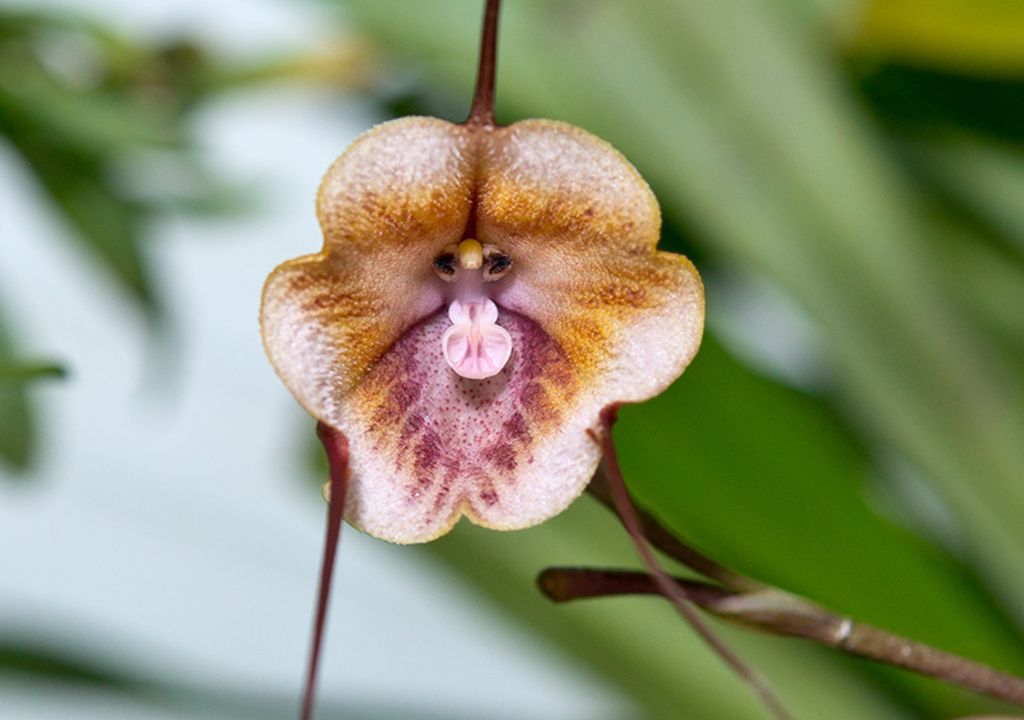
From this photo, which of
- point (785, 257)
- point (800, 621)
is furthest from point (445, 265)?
point (785, 257)

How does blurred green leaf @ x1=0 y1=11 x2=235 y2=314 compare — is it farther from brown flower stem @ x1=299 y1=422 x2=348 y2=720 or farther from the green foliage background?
brown flower stem @ x1=299 y1=422 x2=348 y2=720

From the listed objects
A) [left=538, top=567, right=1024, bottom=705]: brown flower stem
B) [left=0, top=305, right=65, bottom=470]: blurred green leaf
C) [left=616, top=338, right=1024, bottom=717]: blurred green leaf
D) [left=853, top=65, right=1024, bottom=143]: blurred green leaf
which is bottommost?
→ [left=538, top=567, right=1024, bottom=705]: brown flower stem

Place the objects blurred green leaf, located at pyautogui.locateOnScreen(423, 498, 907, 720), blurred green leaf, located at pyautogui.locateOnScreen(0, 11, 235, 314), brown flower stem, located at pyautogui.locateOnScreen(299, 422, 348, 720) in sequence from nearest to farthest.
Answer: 1. brown flower stem, located at pyautogui.locateOnScreen(299, 422, 348, 720)
2. blurred green leaf, located at pyautogui.locateOnScreen(0, 11, 235, 314)
3. blurred green leaf, located at pyautogui.locateOnScreen(423, 498, 907, 720)

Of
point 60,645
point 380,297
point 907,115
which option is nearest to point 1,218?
point 60,645

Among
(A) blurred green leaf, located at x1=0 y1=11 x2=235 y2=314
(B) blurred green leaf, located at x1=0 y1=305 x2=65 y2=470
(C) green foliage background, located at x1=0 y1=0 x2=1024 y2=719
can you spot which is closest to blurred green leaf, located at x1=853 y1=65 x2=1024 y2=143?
(C) green foliage background, located at x1=0 y1=0 x2=1024 y2=719

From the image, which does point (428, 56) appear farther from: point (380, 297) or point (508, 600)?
point (380, 297)

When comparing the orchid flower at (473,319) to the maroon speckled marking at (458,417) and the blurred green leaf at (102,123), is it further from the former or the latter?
the blurred green leaf at (102,123)

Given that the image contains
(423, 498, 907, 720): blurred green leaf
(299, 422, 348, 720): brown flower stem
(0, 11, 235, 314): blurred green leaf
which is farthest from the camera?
(423, 498, 907, 720): blurred green leaf
